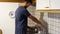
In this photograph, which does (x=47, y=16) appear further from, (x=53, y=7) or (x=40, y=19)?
(x=53, y=7)

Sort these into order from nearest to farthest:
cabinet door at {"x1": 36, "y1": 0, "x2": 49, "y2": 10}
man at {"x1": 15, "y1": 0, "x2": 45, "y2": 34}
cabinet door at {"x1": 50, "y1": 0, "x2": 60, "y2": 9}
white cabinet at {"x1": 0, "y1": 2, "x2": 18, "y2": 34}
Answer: cabinet door at {"x1": 50, "y1": 0, "x2": 60, "y2": 9}, cabinet door at {"x1": 36, "y1": 0, "x2": 49, "y2": 10}, man at {"x1": 15, "y1": 0, "x2": 45, "y2": 34}, white cabinet at {"x1": 0, "y1": 2, "x2": 18, "y2": 34}

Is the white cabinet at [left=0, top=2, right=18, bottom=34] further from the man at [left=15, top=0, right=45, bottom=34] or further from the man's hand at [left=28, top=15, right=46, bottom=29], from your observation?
the man's hand at [left=28, top=15, right=46, bottom=29]

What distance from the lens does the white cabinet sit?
262 cm

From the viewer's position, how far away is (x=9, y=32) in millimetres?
2670

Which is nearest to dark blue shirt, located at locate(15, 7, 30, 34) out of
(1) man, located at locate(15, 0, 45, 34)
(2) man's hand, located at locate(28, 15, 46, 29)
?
(1) man, located at locate(15, 0, 45, 34)

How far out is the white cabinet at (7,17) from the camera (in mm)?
2615

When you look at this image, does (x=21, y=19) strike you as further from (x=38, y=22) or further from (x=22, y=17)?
(x=38, y=22)

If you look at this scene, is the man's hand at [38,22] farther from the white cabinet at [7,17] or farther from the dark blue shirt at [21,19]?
the white cabinet at [7,17]

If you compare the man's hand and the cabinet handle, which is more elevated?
the cabinet handle

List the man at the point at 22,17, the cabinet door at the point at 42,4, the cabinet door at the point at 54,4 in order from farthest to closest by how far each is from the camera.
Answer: the man at the point at 22,17 < the cabinet door at the point at 42,4 < the cabinet door at the point at 54,4

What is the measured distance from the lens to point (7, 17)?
264 cm

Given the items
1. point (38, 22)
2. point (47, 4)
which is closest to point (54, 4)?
point (47, 4)

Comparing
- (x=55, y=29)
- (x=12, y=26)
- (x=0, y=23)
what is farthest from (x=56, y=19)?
(x=0, y=23)

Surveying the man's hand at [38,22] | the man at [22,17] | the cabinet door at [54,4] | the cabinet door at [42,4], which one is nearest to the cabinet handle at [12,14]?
the man at [22,17]
